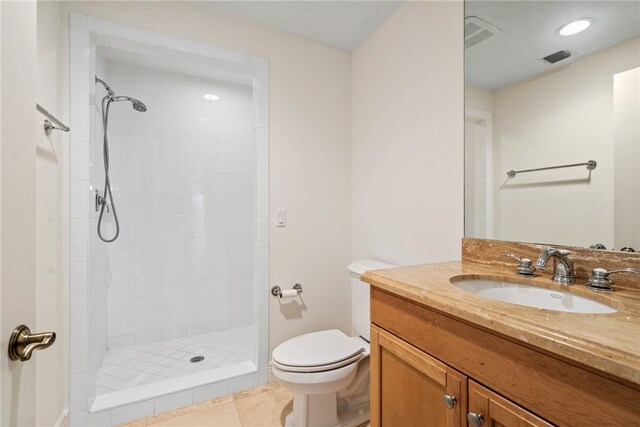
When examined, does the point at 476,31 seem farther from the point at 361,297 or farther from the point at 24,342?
the point at 24,342

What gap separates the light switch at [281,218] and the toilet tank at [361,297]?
0.54 meters

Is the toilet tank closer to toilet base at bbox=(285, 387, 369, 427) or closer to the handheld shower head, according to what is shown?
toilet base at bbox=(285, 387, 369, 427)

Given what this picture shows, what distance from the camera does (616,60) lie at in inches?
34.1

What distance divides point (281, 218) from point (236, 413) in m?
1.14

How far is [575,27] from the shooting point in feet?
3.17

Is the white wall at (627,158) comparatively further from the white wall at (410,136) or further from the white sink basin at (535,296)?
the white wall at (410,136)

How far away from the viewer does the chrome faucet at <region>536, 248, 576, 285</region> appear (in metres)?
0.87

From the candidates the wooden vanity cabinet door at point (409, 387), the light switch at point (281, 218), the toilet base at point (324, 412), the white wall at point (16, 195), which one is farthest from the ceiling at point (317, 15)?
the toilet base at point (324, 412)

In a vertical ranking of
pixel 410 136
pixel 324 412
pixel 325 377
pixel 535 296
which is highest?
pixel 410 136

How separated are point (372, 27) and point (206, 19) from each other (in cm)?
104

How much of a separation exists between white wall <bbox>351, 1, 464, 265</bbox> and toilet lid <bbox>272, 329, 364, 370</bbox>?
562mm

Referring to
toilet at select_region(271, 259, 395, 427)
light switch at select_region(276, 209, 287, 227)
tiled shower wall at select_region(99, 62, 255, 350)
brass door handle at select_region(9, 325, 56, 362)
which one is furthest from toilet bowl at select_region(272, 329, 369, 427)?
tiled shower wall at select_region(99, 62, 255, 350)

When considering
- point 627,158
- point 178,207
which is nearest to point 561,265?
point 627,158

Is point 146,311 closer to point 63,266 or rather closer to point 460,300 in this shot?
point 63,266
